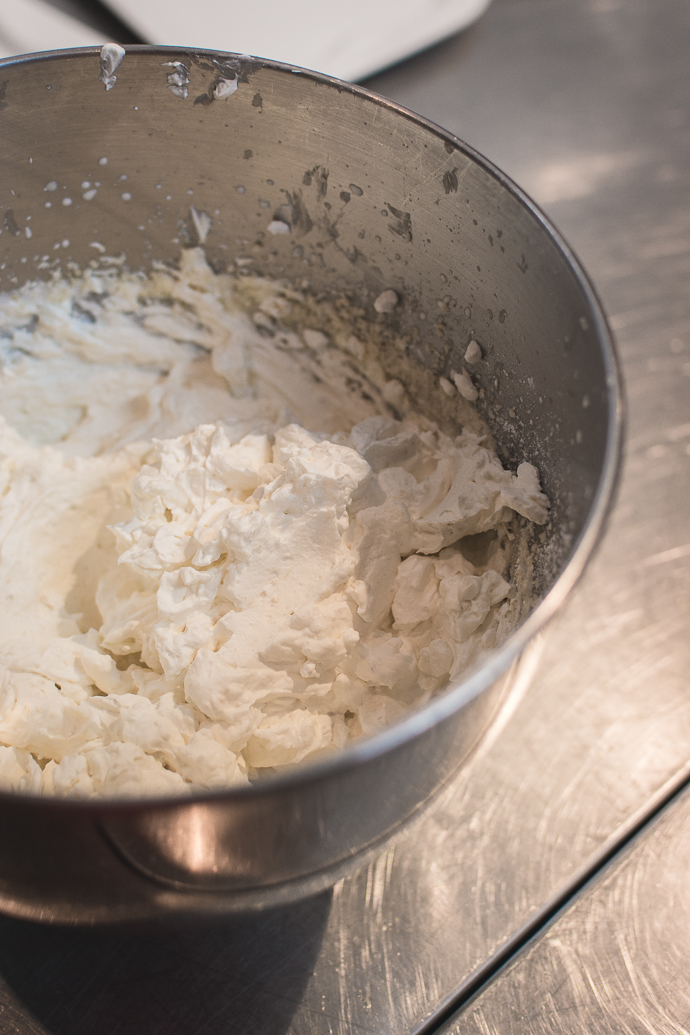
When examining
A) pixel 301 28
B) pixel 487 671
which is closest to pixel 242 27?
pixel 301 28

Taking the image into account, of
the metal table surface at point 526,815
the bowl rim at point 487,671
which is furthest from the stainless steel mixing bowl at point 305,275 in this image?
the metal table surface at point 526,815

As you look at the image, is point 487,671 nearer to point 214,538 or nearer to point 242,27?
point 214,538

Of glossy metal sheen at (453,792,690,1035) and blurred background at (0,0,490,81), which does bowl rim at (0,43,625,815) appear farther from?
blurred background at (0,0,490,81)

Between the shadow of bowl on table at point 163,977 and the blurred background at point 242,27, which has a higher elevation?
the blurred background at point 242,27

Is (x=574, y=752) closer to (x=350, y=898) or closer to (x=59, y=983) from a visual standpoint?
(x=350, y=898)

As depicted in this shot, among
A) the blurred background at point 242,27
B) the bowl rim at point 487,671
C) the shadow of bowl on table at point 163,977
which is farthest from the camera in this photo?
the blurred background at point 242,27

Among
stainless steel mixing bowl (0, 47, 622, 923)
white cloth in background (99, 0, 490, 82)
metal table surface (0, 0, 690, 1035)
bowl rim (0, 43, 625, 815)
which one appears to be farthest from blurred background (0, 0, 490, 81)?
bowl rim (0, 43, 625, 815)

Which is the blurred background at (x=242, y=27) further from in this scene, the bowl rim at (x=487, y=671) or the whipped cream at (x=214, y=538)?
the bowl rim at (x=487, y=671)
